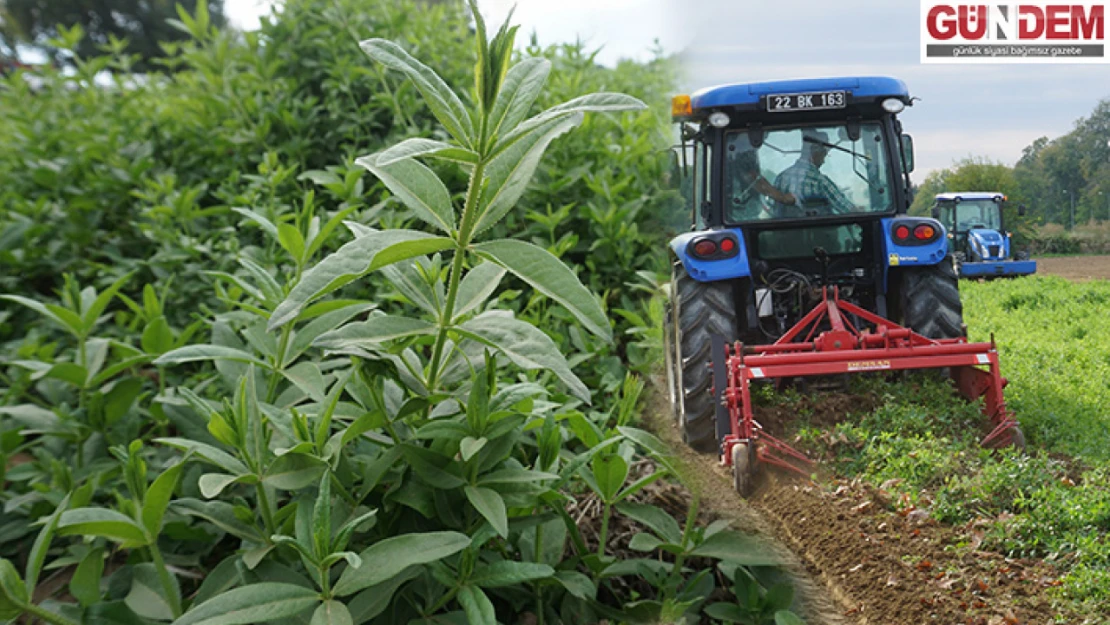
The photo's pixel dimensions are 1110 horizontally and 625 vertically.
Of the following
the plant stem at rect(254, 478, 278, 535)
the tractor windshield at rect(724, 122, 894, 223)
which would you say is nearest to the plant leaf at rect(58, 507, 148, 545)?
the plant stem at rect(254, 478, 278, 535)

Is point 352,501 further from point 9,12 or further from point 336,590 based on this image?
point 9,12

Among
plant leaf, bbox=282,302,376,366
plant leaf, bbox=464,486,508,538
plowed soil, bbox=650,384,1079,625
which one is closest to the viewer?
plowed soil, bbox=650,384,1079,625

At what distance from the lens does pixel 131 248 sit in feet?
8.41

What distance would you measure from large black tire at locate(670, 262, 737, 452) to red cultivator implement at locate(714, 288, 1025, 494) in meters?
0.02

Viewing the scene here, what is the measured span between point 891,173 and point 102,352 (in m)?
1.36

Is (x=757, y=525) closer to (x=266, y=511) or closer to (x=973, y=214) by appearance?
(x=973, y=214)

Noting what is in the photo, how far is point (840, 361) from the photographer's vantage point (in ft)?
2.56

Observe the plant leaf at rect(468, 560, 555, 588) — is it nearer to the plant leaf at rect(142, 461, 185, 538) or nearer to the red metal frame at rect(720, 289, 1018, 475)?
the red metal frame at rect(720, 289, 1018, 475)

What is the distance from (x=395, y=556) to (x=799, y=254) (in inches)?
18.7

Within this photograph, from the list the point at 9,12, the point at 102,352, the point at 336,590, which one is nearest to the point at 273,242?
the point at 102,352

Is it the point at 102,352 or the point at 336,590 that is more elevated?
the point at 102,352

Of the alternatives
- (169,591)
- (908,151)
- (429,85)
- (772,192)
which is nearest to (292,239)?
(169,591)

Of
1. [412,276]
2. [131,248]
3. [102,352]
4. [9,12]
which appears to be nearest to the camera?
[412,276]

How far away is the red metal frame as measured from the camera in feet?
2.43
